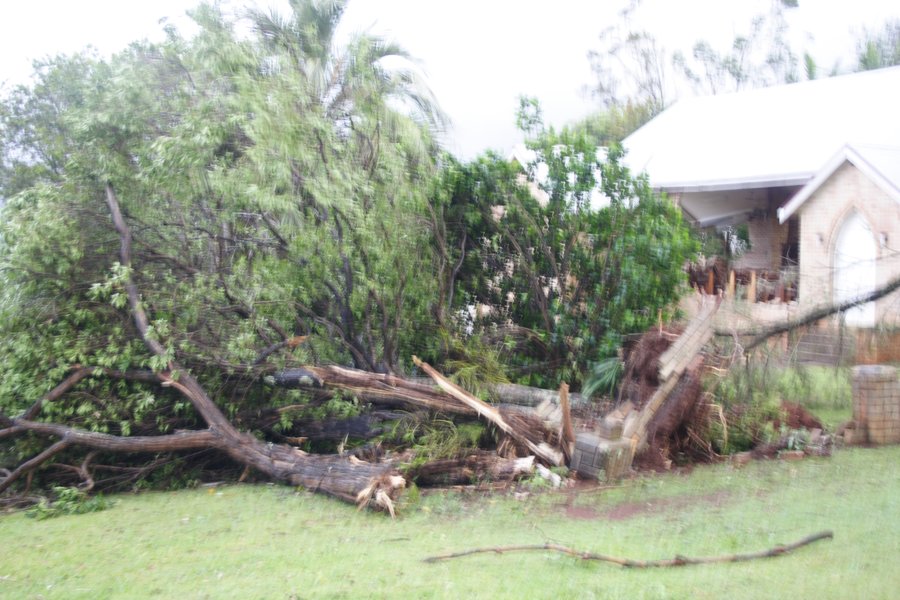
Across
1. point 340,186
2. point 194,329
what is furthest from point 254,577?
point 340,186

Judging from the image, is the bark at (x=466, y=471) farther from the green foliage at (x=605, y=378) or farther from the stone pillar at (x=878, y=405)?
the stone pillar at (x=878, y=405)

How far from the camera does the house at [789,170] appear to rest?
14.3 metres

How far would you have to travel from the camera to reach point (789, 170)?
16797 mm

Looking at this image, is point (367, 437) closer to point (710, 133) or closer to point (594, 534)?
point (594, 534)

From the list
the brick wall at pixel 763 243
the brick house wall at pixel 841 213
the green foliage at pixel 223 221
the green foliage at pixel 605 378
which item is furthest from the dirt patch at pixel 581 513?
the brick wall at pixel 763 243

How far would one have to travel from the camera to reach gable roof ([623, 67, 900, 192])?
17125mm

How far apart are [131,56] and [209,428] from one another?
4.98 m

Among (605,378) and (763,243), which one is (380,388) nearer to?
(605,378)

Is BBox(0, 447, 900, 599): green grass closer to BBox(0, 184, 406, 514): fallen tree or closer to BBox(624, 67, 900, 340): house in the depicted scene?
BBox(0, 184, 406, 514): fallen tree

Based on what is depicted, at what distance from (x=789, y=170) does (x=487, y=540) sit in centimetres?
1367

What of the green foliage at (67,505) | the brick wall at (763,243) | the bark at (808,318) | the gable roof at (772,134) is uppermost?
the gable roof at (772,134)

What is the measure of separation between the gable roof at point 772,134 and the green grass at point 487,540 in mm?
10646

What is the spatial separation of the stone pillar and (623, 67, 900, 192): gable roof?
9060mm

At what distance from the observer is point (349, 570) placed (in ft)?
17.7
